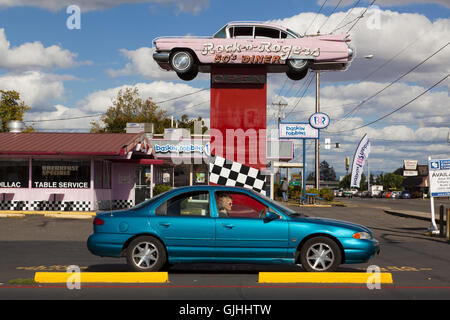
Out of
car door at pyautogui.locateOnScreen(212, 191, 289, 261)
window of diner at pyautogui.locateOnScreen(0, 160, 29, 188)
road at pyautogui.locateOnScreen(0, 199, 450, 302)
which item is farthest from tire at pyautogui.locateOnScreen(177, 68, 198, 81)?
car door at pyautogui.locateOnScreen(212, 191, 289, 261)

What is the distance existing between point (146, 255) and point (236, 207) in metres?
Result: 1.66

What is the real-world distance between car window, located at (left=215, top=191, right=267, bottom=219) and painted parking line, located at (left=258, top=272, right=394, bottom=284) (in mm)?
1063

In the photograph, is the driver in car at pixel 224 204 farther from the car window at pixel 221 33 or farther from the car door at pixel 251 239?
the car window at pixel 221 33

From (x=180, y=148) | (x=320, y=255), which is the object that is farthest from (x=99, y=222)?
(x=180, y=148)

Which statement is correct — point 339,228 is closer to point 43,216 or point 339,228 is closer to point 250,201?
point 250,201

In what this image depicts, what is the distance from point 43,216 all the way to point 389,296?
19155 millimetres

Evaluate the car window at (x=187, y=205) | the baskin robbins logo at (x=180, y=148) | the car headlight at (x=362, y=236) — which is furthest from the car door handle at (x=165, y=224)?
the baskin robbins logo at (x=180, y=148)

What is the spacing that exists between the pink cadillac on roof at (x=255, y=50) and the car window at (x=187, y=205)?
1017 centimetres

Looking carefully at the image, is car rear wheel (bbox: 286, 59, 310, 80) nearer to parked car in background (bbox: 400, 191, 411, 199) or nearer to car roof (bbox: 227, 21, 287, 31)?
car roof (bbox: 227, 21, 287, 31)

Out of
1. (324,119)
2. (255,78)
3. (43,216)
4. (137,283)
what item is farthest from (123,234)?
(324,119)

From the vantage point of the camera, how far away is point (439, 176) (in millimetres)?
17641

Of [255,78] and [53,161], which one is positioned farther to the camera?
[53,161]

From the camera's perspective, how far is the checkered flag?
15.3 meters

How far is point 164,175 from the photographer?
40656 mm
